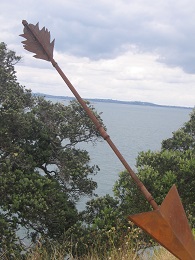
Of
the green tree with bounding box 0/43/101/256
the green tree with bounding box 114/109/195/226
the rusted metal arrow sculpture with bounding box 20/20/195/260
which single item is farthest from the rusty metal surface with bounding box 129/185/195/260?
the green tree with bounding box 0/43/101/256

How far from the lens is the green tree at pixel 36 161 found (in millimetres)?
10188

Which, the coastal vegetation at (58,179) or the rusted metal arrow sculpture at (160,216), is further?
the coastal vegetation at (58,179)

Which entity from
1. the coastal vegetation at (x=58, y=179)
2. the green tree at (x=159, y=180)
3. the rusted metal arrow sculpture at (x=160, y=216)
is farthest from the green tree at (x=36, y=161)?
the rusted metal arrow sculpture at (x=160, y=216)

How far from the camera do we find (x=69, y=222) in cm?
1164

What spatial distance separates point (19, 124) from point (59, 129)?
1.78 meters

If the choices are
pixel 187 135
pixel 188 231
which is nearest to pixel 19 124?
pixel 187 135

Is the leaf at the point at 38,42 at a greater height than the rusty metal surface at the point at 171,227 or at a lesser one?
greater

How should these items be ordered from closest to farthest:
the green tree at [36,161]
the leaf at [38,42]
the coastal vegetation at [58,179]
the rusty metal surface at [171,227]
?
the rusty metal surface at [171,227], the leaf at [38,42], the coastal vegetation at [58,179], the green tree at [36,161]

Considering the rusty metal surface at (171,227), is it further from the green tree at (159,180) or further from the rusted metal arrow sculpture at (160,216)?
the green tree at (159,180)

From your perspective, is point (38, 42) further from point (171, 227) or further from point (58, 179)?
point (58, 179)

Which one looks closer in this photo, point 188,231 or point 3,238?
point 188,231

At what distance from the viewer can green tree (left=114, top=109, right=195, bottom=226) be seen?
10.0 meters

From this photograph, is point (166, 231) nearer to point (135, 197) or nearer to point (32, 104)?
point (135, 197)

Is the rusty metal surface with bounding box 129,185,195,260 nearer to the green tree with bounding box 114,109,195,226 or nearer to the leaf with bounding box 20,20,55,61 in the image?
the leaf with bounding box 20,20,55,61
